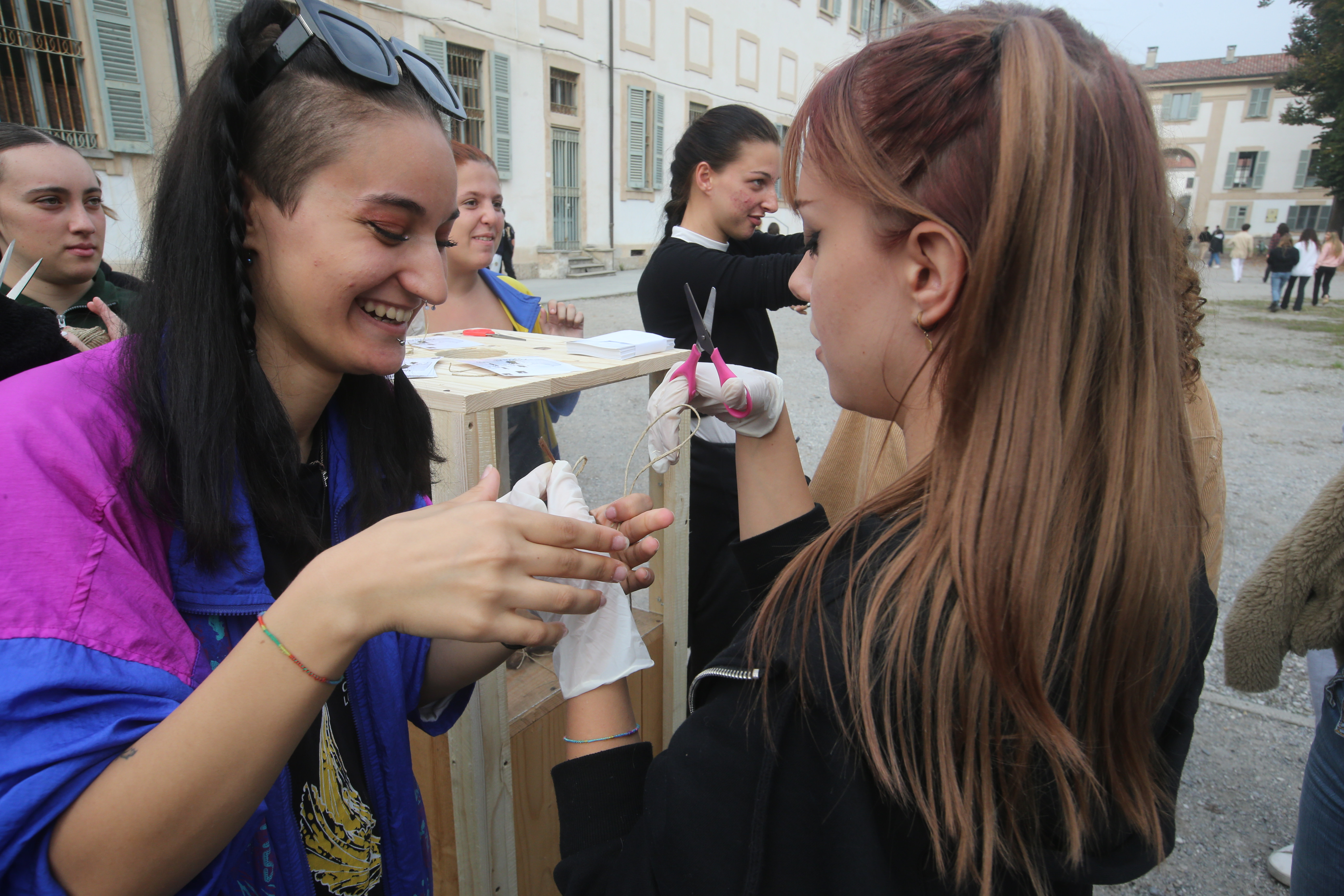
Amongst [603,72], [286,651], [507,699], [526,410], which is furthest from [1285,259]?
[286,651]

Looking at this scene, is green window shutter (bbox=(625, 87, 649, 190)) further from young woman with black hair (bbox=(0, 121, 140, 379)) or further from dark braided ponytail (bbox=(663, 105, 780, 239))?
young woman with black hair (bbox=(0, 121, 140, 379))

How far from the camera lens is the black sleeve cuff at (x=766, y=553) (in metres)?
1.39

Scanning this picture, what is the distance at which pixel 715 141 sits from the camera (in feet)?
8.95

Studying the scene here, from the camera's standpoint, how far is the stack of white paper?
1805 millimetres

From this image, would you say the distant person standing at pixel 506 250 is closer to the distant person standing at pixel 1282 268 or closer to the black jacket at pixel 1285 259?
the distant person standing at pixel 1282 268

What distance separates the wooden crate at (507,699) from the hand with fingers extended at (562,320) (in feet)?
2.86

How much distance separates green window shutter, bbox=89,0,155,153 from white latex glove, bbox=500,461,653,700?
32.4 feet

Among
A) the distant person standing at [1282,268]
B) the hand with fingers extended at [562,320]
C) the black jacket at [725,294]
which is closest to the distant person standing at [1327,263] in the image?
the distant person standing at [1282,268]

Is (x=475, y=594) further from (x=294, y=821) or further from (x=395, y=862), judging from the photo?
(x=395, y=862)

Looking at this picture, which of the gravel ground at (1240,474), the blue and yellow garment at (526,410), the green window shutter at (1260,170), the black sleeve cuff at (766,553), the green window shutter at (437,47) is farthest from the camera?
the green window shutter at (1260,170)

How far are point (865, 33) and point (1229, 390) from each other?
30.0 feet

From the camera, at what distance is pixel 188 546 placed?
0.88 meters

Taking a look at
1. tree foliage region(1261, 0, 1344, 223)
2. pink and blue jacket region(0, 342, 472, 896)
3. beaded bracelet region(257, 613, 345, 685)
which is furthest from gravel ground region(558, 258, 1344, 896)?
tree foliage region(1261, 0, 1344, 223)

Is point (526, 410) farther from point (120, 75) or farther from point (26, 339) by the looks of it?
point (120, 75)
